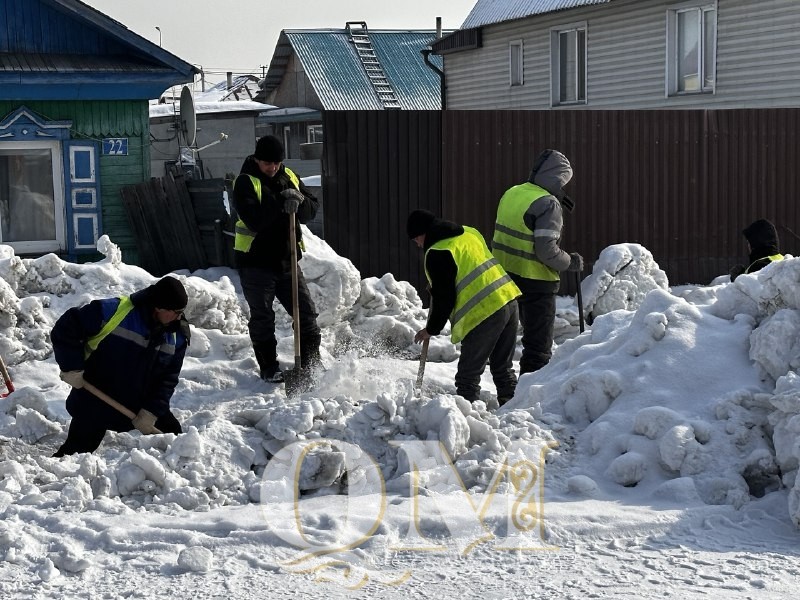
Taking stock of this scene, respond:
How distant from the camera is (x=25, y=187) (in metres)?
13.1

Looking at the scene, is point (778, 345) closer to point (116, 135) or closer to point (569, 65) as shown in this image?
point (116, 135)

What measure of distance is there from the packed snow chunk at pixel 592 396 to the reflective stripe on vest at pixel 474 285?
2.93 ft

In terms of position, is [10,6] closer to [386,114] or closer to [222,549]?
[386,114]

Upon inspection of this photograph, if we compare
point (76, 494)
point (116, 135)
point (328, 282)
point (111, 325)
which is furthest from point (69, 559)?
point (116, 135)

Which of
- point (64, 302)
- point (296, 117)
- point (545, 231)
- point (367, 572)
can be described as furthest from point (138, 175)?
point (296, 117)

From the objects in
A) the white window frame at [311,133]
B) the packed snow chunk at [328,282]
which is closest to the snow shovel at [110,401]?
the packed snow chunk at [328,282]

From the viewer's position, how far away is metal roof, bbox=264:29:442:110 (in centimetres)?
3231

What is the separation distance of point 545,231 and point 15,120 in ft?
23.7

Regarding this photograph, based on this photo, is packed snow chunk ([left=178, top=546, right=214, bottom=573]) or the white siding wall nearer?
packed snow chunk ([left=178, top=546, right=214, bottom=573])

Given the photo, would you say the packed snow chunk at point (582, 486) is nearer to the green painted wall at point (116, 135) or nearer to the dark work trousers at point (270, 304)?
the dark work trousers at point (270, 304)

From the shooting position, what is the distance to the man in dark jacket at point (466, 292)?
705cm

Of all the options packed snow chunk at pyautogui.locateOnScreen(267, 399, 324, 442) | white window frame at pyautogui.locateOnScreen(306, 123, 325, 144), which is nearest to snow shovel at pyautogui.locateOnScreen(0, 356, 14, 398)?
packed snow chunk at pyautogui.locateOnScreen(267, 399, 324, 442)

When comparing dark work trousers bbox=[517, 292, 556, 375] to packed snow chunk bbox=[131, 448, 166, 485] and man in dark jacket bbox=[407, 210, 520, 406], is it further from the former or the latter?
packed snow chunk bbox=[131, 448, 166, 485]

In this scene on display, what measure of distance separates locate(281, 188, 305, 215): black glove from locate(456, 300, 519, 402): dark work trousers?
1.57 meters
